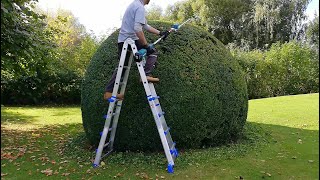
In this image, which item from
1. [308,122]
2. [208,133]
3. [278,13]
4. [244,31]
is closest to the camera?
[208,133]

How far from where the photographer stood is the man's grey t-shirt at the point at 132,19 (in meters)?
5.60

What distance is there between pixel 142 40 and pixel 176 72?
4.03 ft

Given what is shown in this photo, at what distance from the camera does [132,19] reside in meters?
5.80

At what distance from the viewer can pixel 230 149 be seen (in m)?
7.15

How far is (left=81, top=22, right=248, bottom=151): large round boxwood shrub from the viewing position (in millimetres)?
6559

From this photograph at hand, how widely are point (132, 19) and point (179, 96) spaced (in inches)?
66.6

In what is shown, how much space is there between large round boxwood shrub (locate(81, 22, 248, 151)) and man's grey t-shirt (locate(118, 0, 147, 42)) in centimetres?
91

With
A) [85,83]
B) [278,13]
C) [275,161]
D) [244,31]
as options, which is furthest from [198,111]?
[244,31]

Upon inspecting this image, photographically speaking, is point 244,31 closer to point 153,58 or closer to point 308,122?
point 308,122

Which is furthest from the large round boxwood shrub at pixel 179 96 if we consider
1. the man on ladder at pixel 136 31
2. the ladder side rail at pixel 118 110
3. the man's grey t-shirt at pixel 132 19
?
the man's grey t-shirt at pixel 132 19

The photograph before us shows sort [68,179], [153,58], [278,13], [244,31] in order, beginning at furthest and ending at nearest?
[244,31]
[278,13]
[153,58]
[68,179]

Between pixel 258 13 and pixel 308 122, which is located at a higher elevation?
pixel 258 13

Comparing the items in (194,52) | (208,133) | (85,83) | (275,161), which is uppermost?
(194,52)

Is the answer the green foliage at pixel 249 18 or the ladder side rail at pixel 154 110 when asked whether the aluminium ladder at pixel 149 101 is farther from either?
the green foliage at pixel 249 18
